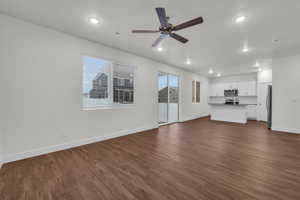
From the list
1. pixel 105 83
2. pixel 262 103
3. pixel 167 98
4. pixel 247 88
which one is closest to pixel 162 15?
pixel 105 83

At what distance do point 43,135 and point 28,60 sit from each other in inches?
63.0

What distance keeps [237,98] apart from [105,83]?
8.54 meters

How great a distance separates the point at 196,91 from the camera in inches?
316

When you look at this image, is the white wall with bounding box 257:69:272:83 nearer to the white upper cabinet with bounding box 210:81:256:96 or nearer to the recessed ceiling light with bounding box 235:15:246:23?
the white upper cabinet with bounding box 210:81:256:96

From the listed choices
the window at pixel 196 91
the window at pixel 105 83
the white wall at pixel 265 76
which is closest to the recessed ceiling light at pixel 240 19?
the window at pixel 105 83

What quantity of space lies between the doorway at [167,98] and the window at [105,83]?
1.88 meters

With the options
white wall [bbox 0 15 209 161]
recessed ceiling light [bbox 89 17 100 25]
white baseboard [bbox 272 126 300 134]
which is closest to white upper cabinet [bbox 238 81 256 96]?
white baseboard [bbox 272 126 300 134]

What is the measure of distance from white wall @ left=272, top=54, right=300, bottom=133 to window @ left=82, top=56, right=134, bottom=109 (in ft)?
17.9

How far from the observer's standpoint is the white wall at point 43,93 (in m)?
2.43

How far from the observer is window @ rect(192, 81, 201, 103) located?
25.4 ft

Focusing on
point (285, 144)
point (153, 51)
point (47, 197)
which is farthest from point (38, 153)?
point (285, 144)

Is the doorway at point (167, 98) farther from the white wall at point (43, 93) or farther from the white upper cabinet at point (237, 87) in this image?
the white upper cabinet at point (237, 87)

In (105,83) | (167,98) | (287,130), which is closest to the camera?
(105,83)

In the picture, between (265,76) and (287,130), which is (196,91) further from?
(287,130)
